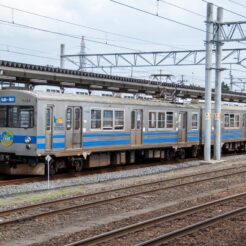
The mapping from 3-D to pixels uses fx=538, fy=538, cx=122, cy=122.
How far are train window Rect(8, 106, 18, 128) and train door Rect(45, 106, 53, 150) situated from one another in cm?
111

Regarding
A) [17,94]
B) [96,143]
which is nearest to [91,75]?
[96,143]

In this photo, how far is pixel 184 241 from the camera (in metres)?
8.85

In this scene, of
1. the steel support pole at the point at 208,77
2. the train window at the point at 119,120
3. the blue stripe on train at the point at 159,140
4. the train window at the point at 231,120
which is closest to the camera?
the train window at the point at 119,120

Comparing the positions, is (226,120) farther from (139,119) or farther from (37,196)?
(37,196)

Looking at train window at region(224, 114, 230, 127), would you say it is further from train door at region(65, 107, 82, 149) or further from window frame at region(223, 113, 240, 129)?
train door at region(65, 107, 82, 149)

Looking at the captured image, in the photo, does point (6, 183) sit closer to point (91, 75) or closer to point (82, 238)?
point (82, 238)

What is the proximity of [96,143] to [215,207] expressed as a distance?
895 centimetres

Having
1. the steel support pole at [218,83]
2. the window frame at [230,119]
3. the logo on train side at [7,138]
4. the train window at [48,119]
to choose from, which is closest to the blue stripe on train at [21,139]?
the logo on train side at [7,138]

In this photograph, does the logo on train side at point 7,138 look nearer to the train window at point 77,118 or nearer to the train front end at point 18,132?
the train front end at point 18,132

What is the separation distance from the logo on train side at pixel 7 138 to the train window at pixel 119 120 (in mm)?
4793

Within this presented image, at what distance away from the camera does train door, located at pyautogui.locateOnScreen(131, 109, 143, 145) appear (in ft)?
75.5

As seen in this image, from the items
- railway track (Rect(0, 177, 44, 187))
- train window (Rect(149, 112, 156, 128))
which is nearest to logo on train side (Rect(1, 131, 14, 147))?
railway track (Rect(0, 177, 44, 187))

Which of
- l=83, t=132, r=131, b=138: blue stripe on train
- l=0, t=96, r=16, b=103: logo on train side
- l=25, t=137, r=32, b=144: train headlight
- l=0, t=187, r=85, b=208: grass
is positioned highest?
l=0, t=96, r=16, b=103: logo on train side

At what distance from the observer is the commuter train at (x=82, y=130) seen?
60.0 feet
